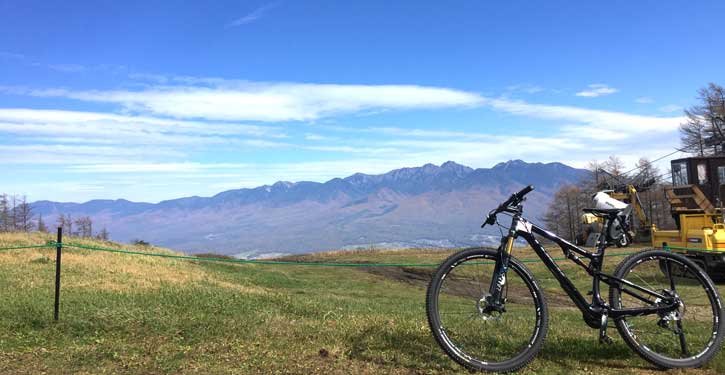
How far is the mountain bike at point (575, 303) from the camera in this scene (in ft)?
19.5

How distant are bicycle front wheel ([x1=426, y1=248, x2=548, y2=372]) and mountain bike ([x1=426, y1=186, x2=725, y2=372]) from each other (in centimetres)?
1

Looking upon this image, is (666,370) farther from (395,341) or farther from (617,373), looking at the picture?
(395,341)

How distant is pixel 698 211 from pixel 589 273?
2212 centimetres

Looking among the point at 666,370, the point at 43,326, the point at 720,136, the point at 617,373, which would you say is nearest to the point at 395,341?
the point at 617,373

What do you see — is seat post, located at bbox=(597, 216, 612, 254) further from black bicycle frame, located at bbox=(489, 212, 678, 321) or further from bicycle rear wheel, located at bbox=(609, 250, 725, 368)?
bicycle rear wheel, located at bbox=(609, 250, 725, 368)

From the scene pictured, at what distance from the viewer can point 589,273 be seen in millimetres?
6258

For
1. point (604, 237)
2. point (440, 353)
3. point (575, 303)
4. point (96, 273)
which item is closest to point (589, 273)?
point (575, 303)

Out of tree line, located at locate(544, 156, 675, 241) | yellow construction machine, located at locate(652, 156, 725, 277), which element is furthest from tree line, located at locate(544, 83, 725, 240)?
yellow construction machine, located at locate(652, 156, 725, 277)

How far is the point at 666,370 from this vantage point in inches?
233

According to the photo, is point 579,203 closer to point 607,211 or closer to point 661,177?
point 661,177

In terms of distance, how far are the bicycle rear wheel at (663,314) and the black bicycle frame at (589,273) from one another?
5 centimetres

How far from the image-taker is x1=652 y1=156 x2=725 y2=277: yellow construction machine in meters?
22.5

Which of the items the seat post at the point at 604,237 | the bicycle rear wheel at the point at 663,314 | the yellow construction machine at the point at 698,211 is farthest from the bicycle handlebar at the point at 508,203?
the yellow construction machine at the point at 698,211

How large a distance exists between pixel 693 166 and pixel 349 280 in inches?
775
